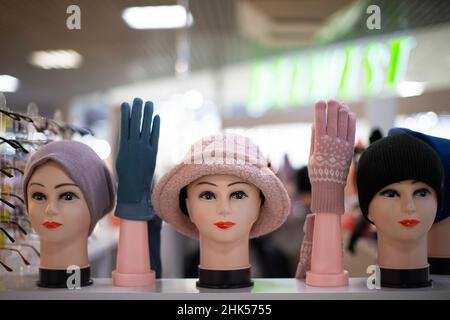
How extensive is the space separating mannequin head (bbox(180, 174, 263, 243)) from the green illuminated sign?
389 mm

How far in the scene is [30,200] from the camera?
1378 millimetres

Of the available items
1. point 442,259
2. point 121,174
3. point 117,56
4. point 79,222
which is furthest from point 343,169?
point 117,56

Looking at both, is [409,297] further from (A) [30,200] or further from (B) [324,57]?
(A) [30,200]

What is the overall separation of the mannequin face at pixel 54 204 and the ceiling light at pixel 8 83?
306 mm

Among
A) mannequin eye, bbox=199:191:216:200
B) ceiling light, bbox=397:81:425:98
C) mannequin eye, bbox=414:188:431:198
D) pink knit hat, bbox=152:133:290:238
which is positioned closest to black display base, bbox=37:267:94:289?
pink knit hat, bbox=152:133:290:238

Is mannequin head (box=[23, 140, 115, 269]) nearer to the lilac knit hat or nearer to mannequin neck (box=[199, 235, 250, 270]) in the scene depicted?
the lilac knit hat

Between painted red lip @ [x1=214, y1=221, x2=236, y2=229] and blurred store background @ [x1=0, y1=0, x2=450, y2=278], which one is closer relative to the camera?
painted red lip @ [x1=214, y1=221, x2=236, y2=229]

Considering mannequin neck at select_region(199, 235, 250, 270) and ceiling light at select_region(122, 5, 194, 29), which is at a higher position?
ceiling light at select_region(122, 5, 194, 29)

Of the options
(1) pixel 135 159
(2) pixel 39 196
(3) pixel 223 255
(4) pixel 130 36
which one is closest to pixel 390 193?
(3) pixel 223 255

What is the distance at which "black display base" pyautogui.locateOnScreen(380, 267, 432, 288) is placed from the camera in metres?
1.33

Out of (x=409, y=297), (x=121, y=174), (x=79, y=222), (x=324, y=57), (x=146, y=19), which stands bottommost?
(x=409, y=297)

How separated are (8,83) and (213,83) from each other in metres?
1.22

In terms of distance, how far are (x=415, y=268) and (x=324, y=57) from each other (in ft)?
2.58

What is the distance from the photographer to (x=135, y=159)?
135cm
